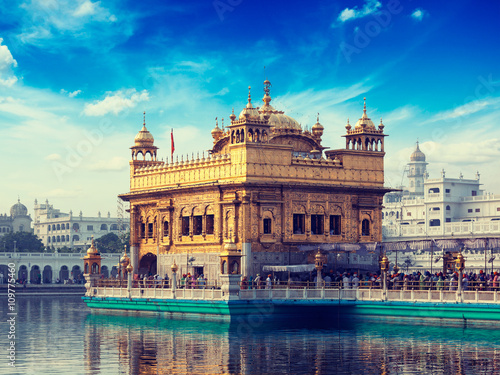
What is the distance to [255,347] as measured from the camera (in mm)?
33281

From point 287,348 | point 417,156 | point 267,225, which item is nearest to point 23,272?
point 267,225

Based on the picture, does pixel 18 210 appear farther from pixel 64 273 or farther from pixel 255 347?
pixel 255 347

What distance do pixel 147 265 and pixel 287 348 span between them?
23419mm

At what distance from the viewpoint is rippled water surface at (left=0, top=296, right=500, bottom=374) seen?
1109 inches

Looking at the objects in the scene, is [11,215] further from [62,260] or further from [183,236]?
[183,236]

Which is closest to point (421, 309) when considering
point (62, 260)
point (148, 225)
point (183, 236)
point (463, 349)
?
point (463, 349)

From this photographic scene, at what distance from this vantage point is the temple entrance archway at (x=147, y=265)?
54906mm

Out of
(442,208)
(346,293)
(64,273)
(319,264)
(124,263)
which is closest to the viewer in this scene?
(346,293)

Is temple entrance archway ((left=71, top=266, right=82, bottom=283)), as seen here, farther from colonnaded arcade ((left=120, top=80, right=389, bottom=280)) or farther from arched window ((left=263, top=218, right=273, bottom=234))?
arched window ((left=263, top=218, right=273, bottom=234))

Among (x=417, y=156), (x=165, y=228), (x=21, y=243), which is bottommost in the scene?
(x=165, y=228)

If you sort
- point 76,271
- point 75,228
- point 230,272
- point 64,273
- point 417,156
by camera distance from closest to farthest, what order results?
point 230,272 → point 76,271 → point 64,273 → point 75,228 → point 417,156

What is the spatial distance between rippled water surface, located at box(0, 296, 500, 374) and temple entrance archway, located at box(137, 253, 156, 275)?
31.4ft

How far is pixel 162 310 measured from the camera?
4575 cm

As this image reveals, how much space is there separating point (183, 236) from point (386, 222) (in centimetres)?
10985
